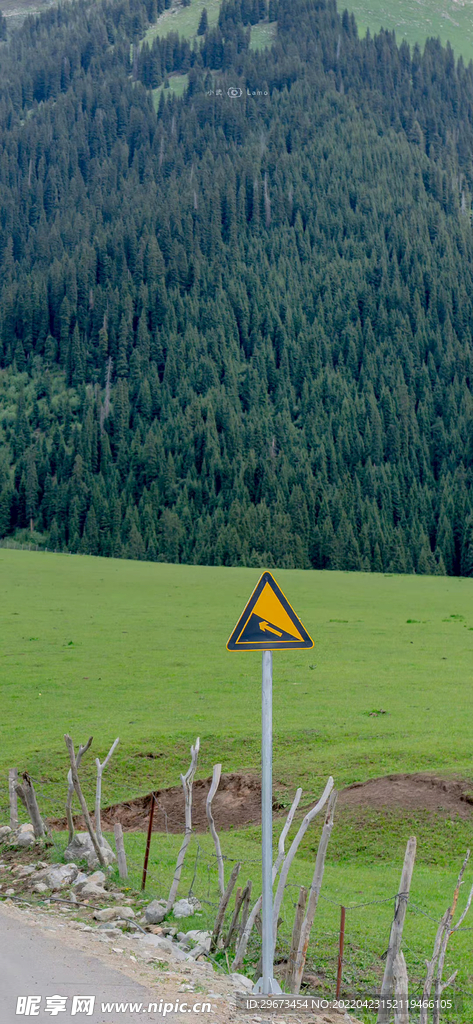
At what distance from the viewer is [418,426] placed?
611 feet

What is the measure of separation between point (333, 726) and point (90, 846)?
13.5 m

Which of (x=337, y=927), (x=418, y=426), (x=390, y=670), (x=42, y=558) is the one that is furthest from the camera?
(x=418, y=426)

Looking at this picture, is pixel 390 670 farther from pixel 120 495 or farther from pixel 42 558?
pixel 120 495

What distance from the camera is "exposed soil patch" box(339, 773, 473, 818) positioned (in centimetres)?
1836

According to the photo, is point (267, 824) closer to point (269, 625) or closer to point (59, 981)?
point (269, 625)

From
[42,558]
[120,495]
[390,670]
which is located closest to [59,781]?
[390,670]

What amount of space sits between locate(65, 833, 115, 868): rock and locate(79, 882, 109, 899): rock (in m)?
1.03

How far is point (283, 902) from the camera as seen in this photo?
1544 cm

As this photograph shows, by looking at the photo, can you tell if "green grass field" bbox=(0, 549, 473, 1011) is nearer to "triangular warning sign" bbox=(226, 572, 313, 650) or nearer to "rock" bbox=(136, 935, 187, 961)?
"rock" bbox=(136, 935, 187, 961)

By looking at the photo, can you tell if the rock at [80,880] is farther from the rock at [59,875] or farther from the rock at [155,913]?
the rock at [155,913]

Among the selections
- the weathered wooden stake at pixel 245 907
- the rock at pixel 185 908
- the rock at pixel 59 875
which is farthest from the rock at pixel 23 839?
the weathered wooden stake at pixel 245 907

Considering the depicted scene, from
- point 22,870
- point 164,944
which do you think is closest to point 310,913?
point 164,944

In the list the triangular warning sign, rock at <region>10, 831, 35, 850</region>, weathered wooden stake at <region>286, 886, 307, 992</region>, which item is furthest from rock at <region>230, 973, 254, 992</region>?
rock at <region>10, 831, 35, 850</region>

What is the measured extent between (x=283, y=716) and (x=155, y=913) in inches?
670
